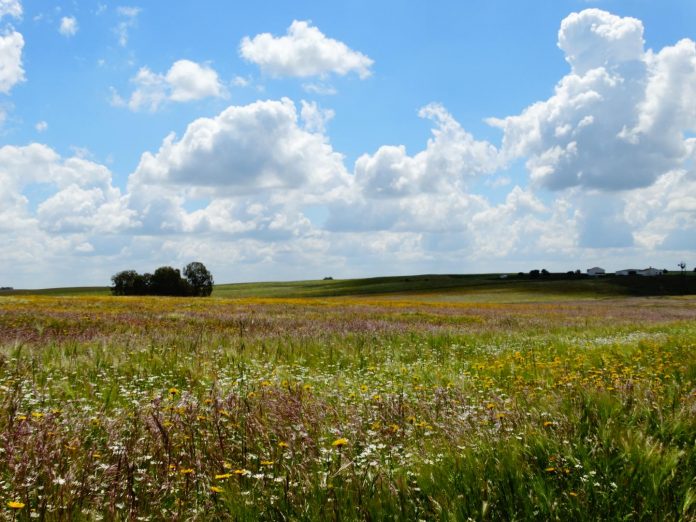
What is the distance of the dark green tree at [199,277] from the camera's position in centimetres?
12162

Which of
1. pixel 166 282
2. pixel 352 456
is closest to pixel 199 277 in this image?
pixel 166 282

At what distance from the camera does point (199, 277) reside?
401 feet

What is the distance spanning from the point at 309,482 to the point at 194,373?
501 cm

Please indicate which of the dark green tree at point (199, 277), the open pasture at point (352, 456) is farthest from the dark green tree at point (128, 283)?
the open pasture at point (352, 456)

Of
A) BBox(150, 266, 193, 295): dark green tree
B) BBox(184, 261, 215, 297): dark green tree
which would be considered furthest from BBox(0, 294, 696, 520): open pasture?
BBox(184, 261, 215, 297): dark green tree

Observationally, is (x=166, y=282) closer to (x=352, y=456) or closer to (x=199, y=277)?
(x=199, y=277)

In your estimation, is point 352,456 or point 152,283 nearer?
point 352,456

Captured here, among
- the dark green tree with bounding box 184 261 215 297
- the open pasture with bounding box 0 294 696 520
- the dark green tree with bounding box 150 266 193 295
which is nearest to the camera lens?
the open pasture with bounding box 0 294 696 520

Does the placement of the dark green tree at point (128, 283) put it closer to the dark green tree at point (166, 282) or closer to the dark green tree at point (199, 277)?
the dark green tree at point (166, 282)

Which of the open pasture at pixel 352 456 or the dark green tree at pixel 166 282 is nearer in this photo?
the open pasture at pixel 352 456

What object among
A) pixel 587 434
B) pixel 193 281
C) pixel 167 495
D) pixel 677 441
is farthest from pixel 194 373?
pixel 193 281

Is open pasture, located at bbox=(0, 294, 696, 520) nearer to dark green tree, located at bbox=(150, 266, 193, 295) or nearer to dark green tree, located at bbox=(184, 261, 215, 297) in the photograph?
dark green tree, located at bbox=(150, 266, 193, 295)

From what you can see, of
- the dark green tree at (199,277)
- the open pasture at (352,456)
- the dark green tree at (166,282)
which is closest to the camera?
the open pasture at (352,456)

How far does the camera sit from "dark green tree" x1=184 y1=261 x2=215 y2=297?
399 feet
